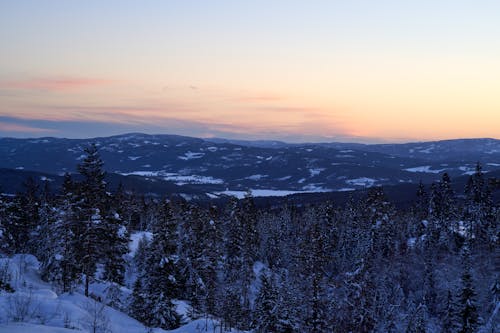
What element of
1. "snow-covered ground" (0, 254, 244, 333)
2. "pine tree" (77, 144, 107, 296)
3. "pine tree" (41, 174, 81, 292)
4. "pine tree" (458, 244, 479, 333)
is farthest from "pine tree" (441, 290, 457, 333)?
"pine tree" (41, 174, 81, 292)

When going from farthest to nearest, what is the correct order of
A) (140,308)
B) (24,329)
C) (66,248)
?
(140,308)
(66,248)
(24,329)

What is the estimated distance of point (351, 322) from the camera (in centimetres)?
4731

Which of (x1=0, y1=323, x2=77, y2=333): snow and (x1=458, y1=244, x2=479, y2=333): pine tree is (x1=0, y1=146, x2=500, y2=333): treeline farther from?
(x1=0, y1=323, x2=77, y2=333): snow

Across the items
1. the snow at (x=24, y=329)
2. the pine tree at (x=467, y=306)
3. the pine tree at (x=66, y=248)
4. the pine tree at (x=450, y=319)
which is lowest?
the pine tree at (x=450, y=319)

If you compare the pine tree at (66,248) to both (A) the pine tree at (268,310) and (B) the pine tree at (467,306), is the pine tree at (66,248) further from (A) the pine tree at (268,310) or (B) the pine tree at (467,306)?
(B) the pine tree at (467,306)

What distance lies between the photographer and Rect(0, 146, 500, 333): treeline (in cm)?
3216

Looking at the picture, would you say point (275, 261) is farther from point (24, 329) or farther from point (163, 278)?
point (24, 329)

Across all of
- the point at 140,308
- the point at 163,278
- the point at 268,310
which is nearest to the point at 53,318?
the point at 163,278

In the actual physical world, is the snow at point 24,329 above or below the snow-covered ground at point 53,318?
above

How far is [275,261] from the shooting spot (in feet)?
258

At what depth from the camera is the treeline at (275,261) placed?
3216 cm

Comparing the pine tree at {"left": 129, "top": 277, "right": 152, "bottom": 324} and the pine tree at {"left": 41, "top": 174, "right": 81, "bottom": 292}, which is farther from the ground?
the pine tree at {"left": 41, "top": 174, "right": 81, "bottom": 292}

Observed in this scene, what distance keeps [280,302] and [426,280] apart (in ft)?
123

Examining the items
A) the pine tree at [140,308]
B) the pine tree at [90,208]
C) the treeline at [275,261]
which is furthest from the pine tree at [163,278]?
the pine tree at [90,208]
